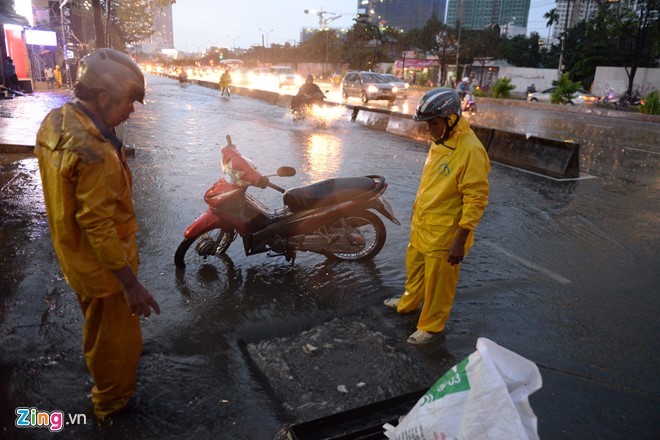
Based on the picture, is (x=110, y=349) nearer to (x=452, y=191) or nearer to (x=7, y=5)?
(x=452, y=191)

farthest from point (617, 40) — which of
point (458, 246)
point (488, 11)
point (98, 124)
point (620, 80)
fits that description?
point (488, 11)

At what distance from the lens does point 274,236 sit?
4613 mm

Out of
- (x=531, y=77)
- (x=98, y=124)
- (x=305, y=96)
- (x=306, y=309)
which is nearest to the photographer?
(x=98, y=124)

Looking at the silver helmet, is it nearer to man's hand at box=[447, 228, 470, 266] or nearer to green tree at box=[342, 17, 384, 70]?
man's hand at box=[447, 228, 470, 266]

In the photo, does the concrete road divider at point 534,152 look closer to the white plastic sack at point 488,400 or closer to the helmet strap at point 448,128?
the helmet strap at point 448,128

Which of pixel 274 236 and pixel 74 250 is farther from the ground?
pixel 74 250

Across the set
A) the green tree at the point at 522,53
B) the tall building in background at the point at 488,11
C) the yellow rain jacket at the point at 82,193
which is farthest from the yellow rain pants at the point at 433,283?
the tall building in background at the point at 488,11

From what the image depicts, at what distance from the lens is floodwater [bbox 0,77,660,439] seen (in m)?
2.79

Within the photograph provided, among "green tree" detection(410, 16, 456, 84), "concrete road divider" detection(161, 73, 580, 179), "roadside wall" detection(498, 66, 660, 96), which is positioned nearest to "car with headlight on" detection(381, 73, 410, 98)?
"concrete road divider" detection(161, 73, 580, 179)

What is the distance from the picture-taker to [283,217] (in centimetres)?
466

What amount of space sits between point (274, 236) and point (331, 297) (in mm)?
857

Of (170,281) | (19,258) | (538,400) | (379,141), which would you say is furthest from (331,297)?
(379,141)

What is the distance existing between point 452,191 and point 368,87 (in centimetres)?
2553

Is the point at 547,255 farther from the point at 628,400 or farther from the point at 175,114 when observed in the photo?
the point at 175,114
